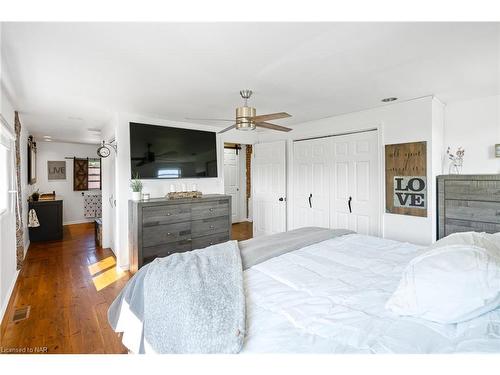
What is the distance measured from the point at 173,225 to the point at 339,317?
2687 millimetres

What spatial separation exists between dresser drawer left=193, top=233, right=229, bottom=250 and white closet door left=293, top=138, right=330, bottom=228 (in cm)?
129

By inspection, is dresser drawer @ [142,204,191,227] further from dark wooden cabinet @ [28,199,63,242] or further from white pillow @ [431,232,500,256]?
dark wooden cabinet @ [28,199,63,242]

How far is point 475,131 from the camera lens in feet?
9.86

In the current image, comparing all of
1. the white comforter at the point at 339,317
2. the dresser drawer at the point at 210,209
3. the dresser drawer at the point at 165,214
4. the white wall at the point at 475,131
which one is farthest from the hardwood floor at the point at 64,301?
the white wall at the point at 475,131

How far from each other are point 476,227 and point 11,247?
5022 mm

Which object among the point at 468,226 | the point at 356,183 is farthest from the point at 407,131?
the point at 468,226

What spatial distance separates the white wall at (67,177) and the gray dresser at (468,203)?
24.1 feet

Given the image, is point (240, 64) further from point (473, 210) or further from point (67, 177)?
point (67, 177)

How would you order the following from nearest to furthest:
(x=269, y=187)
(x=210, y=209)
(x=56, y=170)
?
(x=210, y=209) < (x=269, y=187) < (x=56, y=170)

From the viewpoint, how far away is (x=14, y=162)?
10.1 ft

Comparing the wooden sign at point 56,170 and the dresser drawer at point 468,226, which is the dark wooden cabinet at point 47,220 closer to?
the wooden sign at point 56,170

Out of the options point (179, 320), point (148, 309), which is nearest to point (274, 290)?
point (179, 320)

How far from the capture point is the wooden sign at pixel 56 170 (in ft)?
20.9

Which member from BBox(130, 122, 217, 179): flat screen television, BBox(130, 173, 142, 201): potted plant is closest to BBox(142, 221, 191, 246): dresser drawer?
BBox(130, 173, 142, 201): potted plant
